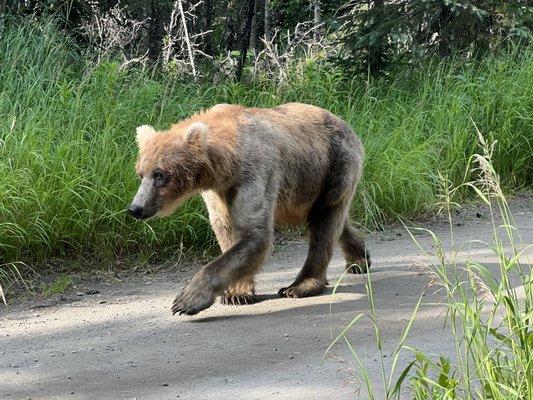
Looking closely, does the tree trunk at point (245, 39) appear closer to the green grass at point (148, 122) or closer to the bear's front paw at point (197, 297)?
the green grass at point (148, 122)

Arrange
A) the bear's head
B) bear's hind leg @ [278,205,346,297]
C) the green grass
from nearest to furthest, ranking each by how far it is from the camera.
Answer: the bear's head < bear's hind leg @ [278,205,346,297] < the green grass

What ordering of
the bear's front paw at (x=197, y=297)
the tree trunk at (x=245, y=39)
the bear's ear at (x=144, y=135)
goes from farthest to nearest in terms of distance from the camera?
1. the tree trunk at (x=245, y=39)
2. the bear's ear at (x=144, y=135)
3. the bear's front paw at (x=197, y=297)

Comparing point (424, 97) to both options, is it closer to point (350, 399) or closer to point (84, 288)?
point (84, 288)

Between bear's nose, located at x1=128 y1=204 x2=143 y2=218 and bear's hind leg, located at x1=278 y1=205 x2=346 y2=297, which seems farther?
bear's hind leg, located at x1=278 y1=205 x2=346 y2=297

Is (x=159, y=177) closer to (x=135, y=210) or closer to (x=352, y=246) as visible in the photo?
(x=135, y=210)

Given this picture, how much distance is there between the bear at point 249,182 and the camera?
6195 millimetres

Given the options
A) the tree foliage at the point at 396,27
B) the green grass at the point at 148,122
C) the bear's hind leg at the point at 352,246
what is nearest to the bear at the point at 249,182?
the bear's hind leg at the point at 352,246

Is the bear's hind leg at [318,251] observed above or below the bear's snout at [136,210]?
below

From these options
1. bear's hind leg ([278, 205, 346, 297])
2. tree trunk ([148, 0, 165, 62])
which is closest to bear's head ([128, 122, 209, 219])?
bear's hind leg ([278, 205, 346, 297])

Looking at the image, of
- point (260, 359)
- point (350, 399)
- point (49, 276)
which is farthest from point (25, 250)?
point (350, 399)

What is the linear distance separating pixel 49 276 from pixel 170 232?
1.12 m

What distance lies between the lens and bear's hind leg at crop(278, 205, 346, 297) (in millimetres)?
6781

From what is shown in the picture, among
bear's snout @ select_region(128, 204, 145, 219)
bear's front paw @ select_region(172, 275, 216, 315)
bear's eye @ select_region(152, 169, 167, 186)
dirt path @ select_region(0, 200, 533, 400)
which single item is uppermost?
bear's eye @ select_region(152, 169, 167, 186)

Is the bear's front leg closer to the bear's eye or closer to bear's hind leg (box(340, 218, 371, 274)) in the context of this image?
the bear's eye
